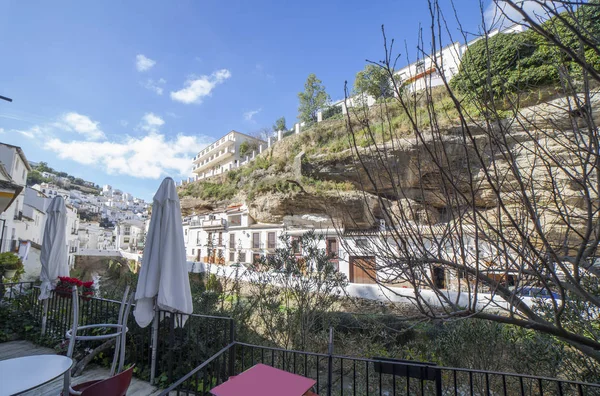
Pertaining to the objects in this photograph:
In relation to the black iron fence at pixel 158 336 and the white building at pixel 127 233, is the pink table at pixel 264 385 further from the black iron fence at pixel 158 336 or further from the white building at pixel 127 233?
the white building at pixel 127 233

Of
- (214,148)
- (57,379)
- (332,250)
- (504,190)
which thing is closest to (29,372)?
(57,379)

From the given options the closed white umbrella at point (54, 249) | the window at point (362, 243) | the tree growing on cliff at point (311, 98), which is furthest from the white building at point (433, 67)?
the tree growing on cliff at point (311, 98)

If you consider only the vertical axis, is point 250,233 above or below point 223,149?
below

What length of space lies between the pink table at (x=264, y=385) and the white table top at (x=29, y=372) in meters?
1.30

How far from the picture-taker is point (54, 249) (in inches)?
202

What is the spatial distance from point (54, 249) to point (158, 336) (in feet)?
10.7

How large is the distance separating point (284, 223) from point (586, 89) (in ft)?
70.9

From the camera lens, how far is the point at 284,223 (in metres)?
22.7

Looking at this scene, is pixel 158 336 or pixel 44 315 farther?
pixel 44 315

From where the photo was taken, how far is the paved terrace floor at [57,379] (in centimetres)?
325

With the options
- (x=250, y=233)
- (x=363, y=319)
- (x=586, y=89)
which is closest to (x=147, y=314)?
(x=586, y=89)

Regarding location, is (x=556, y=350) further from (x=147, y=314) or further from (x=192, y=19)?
(x=192, y=19)

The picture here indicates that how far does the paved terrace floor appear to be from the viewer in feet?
10.6

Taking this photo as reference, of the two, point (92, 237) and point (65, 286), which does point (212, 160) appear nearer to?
point (92, 237)
